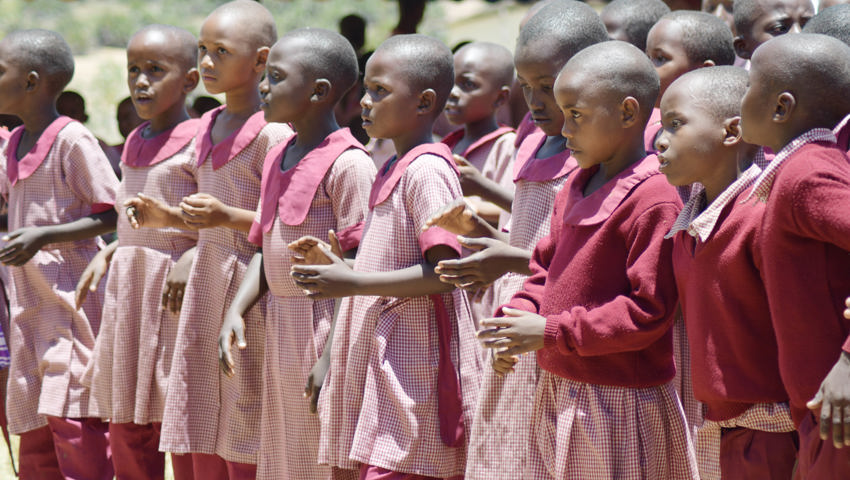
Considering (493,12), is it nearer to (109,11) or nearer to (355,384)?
(109,11)

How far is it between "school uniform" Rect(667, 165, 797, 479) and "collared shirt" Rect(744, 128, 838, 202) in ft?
0.20

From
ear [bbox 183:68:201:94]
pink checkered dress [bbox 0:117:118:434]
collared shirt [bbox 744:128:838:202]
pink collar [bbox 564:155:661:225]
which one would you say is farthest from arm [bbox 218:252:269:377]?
collared shirt [bbox 744:128:838:202]

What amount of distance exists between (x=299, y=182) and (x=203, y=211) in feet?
1.26

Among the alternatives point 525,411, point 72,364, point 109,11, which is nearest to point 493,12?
point 109,11

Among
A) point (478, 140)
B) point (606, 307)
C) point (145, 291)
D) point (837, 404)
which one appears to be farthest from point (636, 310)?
point (478, 140)

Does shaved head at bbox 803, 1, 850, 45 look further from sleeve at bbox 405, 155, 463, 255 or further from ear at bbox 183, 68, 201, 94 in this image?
ear at bbox 183, 68, 201, 94

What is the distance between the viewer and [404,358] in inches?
141

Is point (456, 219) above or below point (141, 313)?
above

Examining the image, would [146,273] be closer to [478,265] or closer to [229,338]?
[229,338]

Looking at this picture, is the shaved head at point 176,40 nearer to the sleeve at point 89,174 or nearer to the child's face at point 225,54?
the child's face at point 225,54

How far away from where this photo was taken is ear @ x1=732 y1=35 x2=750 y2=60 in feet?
14.6

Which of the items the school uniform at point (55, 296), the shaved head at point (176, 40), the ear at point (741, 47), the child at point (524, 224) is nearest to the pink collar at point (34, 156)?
the school uniform at point (55, 296)

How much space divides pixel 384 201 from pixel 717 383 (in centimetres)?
133

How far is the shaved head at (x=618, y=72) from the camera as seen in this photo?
3.10 m
